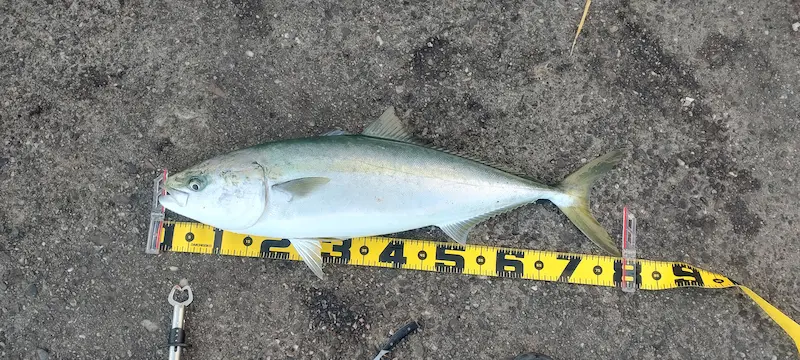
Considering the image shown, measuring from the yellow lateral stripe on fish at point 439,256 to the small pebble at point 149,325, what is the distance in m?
0.43

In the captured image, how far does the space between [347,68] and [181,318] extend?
1.76 metres

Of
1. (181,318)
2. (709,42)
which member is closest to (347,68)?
(181,318)

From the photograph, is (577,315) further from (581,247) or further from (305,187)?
(305,187)

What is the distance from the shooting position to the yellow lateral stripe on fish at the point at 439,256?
3002 mm

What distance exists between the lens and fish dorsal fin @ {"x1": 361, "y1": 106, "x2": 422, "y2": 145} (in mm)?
2834

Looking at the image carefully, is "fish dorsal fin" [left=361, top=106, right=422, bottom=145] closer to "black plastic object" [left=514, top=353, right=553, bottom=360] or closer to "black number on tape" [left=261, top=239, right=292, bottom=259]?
"black number on tape" [left=261, top=239, right=292, bottom=259]

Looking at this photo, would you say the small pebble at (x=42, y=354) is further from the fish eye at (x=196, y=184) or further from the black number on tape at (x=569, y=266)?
the black number on tape at (x=569, y=266)

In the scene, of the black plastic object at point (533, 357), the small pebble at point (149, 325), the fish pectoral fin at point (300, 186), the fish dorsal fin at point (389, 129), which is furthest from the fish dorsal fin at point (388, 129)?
the small pebble at point (149, 325)

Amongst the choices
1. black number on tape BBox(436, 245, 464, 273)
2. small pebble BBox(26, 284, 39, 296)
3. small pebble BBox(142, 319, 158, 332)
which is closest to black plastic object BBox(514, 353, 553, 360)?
black number on tape BBox(436, 245, 464, 273)

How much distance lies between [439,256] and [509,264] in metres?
0.41

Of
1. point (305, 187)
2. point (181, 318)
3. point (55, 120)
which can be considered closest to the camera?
point (305, 187)

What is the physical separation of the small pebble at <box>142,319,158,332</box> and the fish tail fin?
95.1 inches

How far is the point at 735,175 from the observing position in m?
3.08

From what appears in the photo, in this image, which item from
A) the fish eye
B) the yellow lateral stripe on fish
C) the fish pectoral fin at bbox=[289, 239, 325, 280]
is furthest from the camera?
the yellow lateral stripe on fish
